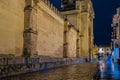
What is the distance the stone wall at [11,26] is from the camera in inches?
574

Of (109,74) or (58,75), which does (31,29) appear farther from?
(109,74)

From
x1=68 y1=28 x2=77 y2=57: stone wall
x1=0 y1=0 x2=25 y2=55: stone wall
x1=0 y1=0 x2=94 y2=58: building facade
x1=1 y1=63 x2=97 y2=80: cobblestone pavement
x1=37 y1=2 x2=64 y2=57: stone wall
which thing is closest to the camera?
x1=1 y1=63 x2=97 y2=80: cobblestone pavement

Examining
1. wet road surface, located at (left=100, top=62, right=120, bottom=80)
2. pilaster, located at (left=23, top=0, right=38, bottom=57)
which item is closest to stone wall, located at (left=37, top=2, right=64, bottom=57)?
pilaster, located at (left=23, top=0, right=38, bottom=57)

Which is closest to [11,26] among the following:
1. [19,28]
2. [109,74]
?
[19,28]

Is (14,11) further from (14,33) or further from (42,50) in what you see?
(42,50)

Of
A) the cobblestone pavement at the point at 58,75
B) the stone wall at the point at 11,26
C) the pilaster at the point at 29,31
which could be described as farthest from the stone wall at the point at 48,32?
the cobblestone pavement at the point at 58,75

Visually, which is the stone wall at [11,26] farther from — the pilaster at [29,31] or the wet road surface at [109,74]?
the wet road surface at [109,74]

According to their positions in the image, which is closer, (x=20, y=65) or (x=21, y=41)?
(x=20, y=65)

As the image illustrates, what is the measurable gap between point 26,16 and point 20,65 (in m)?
5.55

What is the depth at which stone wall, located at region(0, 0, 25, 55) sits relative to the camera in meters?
14.6

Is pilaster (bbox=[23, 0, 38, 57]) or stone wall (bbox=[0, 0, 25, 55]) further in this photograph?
pilaster (bbox=[23, 0, 38, 57])

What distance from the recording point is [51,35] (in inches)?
1035

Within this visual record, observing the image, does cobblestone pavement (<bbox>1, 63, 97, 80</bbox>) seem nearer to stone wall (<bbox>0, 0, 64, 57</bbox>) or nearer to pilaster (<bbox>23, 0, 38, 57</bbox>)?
stone wall (<bbox>0, 0, 64, 57</bbox>)

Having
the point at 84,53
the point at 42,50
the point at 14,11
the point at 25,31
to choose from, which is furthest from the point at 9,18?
the point at 84,53
